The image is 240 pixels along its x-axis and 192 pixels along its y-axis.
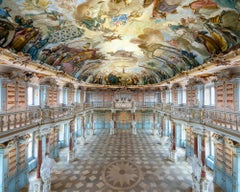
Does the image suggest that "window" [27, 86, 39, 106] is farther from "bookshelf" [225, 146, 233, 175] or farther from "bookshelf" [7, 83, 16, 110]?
"bookshelf" [225, 146, 233, 175]

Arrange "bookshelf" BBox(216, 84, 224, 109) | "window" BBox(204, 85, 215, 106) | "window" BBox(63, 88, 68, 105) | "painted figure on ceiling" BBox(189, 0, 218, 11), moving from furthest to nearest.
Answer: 1. "window" BBox(63, 88, 68, 105)
2. "window" BBox(204, 85, 215, 106)
3. "bookshelf" BBox(216, 84, 224, 109)
4. "painted figure on ceiling" BBox(189, 0, 218, 11)

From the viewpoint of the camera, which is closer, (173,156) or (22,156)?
(22,156)

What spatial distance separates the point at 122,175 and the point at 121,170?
26.9 inches

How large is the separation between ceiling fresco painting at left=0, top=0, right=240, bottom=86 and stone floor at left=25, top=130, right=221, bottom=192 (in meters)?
8.42

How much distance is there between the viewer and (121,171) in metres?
10.4

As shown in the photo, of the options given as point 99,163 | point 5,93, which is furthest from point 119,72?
point 5,93

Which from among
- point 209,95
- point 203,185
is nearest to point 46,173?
point 203,185

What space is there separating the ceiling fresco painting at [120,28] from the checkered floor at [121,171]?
842 cm

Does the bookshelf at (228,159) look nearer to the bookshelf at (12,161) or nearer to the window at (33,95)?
the bookshelf at (12,161)

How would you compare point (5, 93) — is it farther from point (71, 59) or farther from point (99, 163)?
point (99, 163)

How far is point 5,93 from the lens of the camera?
771 centimetres

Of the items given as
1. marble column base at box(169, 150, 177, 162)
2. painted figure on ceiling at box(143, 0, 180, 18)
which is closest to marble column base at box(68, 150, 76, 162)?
marble column base at box(169, 150, 177, 162)

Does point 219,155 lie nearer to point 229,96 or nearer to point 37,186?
point 229,96

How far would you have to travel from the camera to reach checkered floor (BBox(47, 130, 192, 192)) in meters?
8.59
